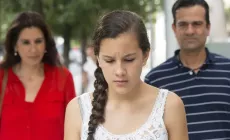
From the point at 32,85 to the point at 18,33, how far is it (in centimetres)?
42

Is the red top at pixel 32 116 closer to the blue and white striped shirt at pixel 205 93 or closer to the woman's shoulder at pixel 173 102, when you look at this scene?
the blue and white striped shirt at pixel 205 93

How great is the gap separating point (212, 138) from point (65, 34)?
643 cm

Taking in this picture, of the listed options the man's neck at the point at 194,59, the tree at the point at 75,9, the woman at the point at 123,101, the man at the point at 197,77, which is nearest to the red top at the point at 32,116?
the man at the point at 197,77

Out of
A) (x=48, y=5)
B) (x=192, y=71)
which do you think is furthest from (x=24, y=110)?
(x=48, y=5)

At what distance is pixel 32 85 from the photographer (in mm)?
3969

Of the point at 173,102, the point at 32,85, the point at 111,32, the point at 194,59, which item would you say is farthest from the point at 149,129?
the point at 32,85

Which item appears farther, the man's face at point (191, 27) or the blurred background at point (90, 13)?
the blurred background at point (90, 13)

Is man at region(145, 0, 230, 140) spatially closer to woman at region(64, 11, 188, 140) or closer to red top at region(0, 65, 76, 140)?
red top at region(0, 65, 76, 140)

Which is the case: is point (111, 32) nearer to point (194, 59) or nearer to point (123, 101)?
point (123, 101)

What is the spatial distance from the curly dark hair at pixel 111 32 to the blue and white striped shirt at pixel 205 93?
1.21 meters

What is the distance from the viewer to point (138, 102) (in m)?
2.37

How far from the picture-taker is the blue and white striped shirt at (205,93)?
3398mm

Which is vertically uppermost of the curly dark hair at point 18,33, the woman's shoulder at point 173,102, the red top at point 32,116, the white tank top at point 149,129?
the curly dark hair at point 18,33

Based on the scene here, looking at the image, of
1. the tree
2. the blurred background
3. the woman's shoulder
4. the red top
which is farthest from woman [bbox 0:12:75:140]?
the tree
